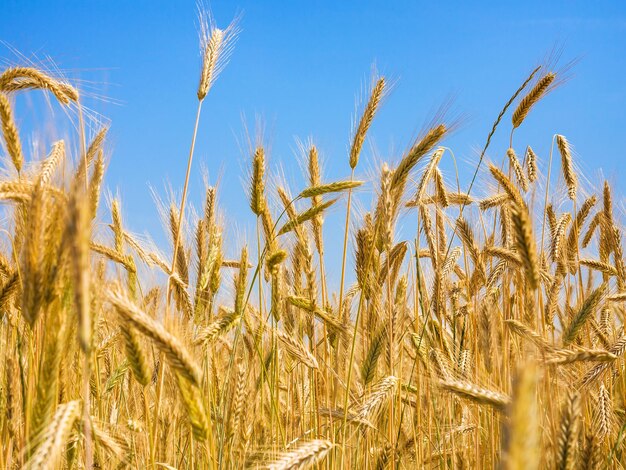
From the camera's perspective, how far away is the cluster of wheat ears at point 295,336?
1.55 m

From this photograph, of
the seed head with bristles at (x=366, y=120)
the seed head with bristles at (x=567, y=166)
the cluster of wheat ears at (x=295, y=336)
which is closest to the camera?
the cluster of wheat ears at (x=295, y=336)

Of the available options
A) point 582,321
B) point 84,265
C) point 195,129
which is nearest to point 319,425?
point 582,321

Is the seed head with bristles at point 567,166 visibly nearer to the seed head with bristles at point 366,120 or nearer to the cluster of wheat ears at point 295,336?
the cluster of wheat ears at point 295,336

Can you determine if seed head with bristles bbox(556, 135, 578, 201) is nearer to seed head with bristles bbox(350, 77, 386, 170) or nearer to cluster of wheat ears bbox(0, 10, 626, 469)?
cluster of wheat ears bbox(0, 10, 626, 469)

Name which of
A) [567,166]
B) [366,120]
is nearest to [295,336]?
[366,120]

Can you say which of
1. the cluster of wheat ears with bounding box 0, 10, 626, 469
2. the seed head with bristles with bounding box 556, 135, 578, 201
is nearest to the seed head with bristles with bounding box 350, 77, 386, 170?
the cluster of wheat ears with bounding box 0, 10, 626, 469

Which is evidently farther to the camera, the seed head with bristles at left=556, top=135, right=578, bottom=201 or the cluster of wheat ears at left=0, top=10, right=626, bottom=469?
the seed head with bristles at left=556, top=135, right=578, bottom=201

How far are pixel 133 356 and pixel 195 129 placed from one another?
4.37ft

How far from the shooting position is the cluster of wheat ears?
1552 millimetres

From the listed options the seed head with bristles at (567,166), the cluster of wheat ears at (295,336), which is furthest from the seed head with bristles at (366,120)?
A: the seed head with bristles at (567,166)

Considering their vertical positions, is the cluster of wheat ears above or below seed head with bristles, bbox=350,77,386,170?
below

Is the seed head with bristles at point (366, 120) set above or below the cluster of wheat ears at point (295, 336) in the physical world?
above

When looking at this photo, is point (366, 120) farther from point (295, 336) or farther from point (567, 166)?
point (567, 166)

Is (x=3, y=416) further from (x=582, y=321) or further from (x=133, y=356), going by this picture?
(x=582, y=321)
